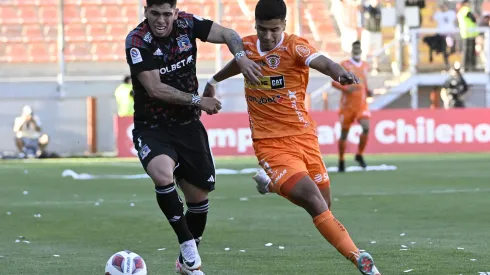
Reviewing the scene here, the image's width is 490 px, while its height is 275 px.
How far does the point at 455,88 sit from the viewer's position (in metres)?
29.2

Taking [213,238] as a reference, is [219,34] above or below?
above

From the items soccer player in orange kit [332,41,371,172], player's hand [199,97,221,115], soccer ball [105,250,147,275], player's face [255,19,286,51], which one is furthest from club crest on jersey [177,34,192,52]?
soccer player in orange kit [332,41,371,172]

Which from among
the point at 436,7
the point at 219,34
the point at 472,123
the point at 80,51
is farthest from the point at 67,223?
the point at 436,7

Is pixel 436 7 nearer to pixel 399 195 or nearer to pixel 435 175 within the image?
pixel 435 175

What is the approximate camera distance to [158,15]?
7984 millimetres

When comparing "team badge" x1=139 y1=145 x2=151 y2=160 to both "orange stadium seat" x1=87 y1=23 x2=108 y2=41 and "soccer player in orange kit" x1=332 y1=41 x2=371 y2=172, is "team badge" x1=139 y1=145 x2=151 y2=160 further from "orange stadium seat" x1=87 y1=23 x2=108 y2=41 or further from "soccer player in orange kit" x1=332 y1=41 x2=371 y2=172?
"orange stadium seat" x1=87 y1=23 x2=108 y2=41

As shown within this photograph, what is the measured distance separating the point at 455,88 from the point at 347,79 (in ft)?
73.8

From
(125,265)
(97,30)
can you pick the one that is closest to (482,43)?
(97,30)

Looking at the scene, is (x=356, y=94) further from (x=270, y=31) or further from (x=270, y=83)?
(x=270, y=31)

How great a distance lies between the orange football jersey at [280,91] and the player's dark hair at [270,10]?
11.8 inches

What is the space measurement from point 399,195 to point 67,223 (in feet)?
16.2

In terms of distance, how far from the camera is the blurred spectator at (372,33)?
31797 mm

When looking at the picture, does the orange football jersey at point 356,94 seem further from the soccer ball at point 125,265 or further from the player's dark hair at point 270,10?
the soccer ball at point 125,265

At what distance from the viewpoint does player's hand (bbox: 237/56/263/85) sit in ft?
25.5
